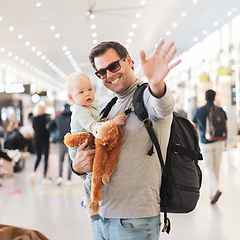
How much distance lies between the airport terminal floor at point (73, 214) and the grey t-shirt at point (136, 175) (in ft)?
8.56

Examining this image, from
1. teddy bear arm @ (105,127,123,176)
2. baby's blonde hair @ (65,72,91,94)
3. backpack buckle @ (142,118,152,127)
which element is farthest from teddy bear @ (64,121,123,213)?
baby's blonde hair @ (65,72,91,94)

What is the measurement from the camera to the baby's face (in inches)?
75.1

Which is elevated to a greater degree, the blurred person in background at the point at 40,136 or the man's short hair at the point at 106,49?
the man's short hair at the point at 106,49

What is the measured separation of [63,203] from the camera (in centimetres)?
541

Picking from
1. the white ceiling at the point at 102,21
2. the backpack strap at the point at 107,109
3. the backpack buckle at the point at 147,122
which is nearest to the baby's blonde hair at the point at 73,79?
the backpack strap at the point at 107,109

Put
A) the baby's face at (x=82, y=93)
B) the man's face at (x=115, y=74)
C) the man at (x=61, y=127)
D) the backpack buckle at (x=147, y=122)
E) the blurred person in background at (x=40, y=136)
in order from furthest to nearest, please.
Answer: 1. the blurred person in background at (x=40, y=136)
2. the man at (x=61, y=127)
3. the baby's face at (x=82, y=93)
4. the man's face at (x=115, y=74)
5. the backpack buckle at (x=147, y=122)

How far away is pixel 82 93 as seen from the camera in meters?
1.92

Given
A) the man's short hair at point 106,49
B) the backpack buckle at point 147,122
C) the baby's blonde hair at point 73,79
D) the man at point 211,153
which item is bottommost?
the man at point 211,153

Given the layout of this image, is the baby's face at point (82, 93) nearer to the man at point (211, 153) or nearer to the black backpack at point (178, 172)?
the black backpack at point (178, 172)

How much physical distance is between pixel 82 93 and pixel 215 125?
3795 millimetres

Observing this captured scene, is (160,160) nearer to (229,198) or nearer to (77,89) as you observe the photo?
(77,89)

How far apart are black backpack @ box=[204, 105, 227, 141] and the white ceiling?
3.61 metres

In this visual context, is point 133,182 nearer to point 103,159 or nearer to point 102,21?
point 103,159

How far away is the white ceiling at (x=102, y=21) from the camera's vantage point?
7.81 meters
